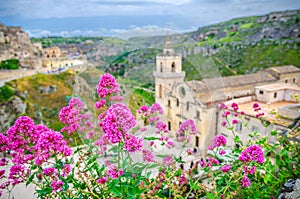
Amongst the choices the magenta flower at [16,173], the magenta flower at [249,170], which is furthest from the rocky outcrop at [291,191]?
the magenta flower at [16,173]

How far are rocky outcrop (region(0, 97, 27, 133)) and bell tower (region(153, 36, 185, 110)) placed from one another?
16.7 meters

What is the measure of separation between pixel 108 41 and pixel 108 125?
4.24 metres

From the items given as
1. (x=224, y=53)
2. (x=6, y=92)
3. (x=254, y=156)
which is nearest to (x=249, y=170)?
(x=254, y=156)

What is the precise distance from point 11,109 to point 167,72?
18.3m

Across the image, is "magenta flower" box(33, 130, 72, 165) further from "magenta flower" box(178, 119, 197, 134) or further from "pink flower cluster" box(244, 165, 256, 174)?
"pink flower cluster" box(244, 165, 256, 174)

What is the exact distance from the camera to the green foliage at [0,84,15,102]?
18327mm

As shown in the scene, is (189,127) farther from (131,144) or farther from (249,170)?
(131,144)

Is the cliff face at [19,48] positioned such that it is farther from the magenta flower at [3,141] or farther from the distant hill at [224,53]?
the magenta flower at [3,141]

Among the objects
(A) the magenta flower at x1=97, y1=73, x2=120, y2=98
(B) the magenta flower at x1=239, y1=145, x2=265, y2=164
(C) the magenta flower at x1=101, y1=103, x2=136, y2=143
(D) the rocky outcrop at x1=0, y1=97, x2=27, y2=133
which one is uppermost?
(A) the magenta flower at x1=97, y1=73, x2=120, y2=98

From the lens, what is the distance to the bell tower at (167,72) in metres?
3.75

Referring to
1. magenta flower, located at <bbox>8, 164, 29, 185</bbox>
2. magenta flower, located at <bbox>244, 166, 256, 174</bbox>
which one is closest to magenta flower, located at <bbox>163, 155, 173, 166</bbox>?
magenta flower, located at <bbox>244, 166, 256, 174</bbox>

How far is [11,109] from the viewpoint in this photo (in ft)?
59.2

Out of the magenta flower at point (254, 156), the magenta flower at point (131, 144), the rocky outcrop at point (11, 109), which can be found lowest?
the rocky outcrop at point (11, 109)

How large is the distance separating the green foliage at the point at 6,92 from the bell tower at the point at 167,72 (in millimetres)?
18479
